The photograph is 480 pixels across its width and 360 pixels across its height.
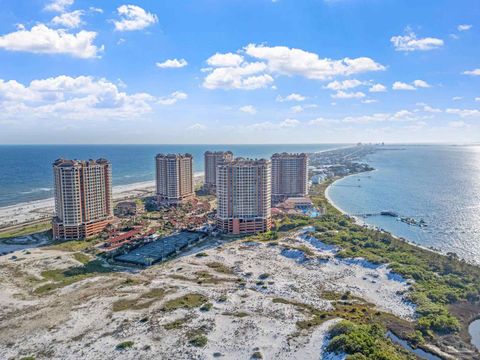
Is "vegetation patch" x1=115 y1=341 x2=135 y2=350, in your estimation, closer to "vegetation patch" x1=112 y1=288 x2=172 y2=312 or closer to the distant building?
"vegetation patch" x1=112 y1=288 x2=172 y2=312

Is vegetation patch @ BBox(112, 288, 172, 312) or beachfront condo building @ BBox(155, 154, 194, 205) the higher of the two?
beachfront condo building @ BBox(155, 154, 194, 205)

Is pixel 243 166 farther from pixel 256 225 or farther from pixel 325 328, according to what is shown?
pixel 325 328

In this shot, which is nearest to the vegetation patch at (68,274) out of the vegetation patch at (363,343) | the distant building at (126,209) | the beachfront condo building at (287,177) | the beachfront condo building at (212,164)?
the distant building at (126,209)

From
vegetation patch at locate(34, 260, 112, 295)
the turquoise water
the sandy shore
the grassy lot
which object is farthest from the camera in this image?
the sandy shore

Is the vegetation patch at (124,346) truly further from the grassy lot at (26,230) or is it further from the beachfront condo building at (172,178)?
the beachfront condo building at (172,178)

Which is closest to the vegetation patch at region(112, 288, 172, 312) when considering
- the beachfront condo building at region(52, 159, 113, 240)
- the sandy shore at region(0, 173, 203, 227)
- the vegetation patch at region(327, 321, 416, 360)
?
the vegetation patch at region(327, 321, 416, 360)

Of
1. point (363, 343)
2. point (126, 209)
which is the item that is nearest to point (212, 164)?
point (126, 209)

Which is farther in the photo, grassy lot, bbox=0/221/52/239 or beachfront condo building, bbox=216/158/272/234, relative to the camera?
grassy lot, bbox=0/221/52/239
